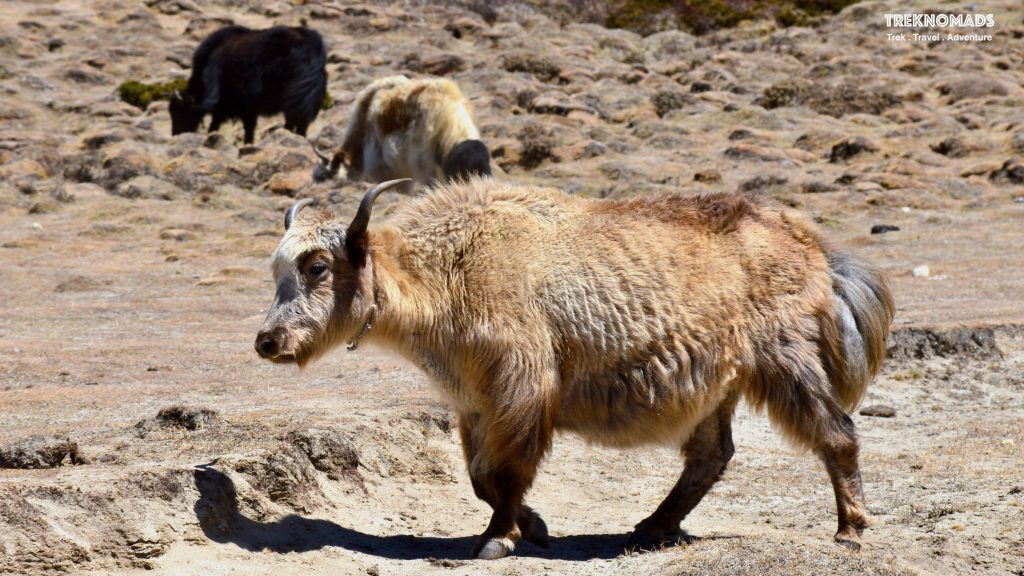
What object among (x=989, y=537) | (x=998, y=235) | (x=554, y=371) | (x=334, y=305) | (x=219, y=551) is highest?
(x=334, y=305)

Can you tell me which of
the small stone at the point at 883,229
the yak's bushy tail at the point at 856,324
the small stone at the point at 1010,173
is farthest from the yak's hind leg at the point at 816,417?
the small stone at the point at 1010,173

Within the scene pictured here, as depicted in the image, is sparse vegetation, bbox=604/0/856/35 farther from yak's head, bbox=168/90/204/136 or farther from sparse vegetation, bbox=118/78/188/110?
yak's head, bbox=168/90/204/136

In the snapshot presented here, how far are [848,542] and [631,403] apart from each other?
1.17m

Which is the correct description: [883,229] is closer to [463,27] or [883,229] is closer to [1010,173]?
[1010,173]

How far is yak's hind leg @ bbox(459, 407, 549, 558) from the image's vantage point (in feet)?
16.7

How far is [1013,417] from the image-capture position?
785 centimetres

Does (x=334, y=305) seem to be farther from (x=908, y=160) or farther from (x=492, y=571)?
(x=908, y=160)

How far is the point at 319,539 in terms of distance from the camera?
521 cm

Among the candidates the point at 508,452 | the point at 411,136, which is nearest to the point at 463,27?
the point at 411,136

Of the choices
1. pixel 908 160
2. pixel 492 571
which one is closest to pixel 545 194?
pixel 492 571

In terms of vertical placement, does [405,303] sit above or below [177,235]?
above

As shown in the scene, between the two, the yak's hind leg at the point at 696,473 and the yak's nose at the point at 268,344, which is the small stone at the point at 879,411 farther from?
A: the yak's nose at the point at 268,344

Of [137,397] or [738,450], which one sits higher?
[137,397]

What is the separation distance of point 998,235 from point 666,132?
8.45m
